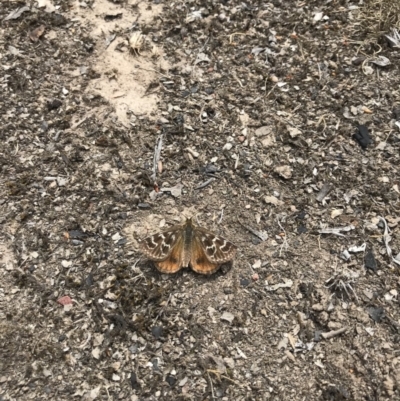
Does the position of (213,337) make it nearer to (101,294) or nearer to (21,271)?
(101,294)

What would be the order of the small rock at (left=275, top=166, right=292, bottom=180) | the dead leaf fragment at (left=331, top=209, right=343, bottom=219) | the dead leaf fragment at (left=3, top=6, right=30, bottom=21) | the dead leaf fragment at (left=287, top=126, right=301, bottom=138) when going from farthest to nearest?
the dead leaf fragment at (left=3, top=6, right=30, bottom=21), the dead leaf fragment at (left=287, top=126, right=301, bottom=138), the small rock at (left=275, top=166, right=292, bottom=180), the dead leaf fragment at (left=331, top=209, right=343, bottom=219)

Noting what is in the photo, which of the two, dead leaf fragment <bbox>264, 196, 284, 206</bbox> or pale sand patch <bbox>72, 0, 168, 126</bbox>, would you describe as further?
pale sand patch <bbox>72, 0, 168, 126</bbox>

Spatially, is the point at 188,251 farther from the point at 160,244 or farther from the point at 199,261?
the point at 160,244

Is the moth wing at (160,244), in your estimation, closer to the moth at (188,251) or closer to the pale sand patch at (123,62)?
the moth at (188,251)

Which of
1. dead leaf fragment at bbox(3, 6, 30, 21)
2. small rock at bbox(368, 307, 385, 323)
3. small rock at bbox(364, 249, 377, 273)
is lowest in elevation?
small rock at bbox(368, 307, 385, 323)

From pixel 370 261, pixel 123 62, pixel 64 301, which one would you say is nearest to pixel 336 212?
pixel 370 261

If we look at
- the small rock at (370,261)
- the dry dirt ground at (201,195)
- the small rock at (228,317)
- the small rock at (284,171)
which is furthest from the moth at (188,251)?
the small rock at (370,261)

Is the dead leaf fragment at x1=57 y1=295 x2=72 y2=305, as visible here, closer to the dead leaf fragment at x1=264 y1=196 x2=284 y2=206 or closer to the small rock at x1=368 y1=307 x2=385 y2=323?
the dead leaf fragment at x1=264 y1=196 x2=284 y2=206

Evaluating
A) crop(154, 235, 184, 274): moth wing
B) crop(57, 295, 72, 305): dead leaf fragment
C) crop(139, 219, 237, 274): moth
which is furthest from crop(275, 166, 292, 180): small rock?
crop(57, 295, 72, 305): dead leaf fragment
